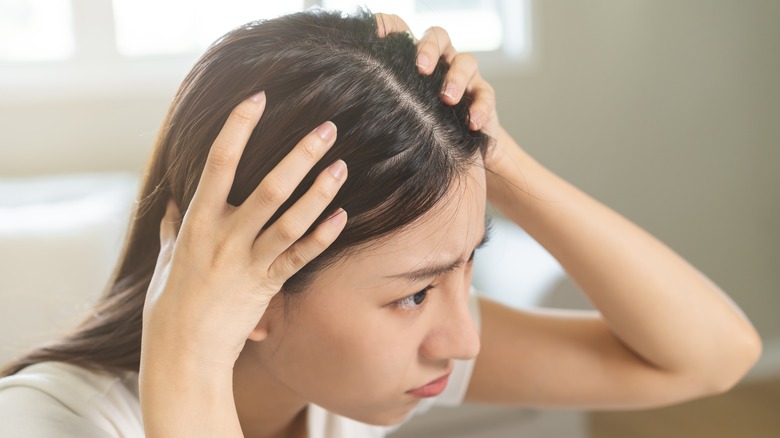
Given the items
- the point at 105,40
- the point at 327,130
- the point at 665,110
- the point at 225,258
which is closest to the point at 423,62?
the point at 327,130

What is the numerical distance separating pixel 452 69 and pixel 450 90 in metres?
0.04

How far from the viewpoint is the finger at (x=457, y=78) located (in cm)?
85

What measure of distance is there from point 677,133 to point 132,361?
2476 millimetres

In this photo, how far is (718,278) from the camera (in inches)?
124

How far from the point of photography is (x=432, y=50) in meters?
0.86

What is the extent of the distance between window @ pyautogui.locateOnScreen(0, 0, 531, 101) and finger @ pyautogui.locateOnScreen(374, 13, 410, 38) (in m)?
1.72

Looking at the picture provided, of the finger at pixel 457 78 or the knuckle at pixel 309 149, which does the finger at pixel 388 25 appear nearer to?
the finger at pixel 457 78

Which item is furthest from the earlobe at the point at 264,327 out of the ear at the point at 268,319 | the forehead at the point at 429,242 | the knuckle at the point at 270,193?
the knuckle at the point at 270,193

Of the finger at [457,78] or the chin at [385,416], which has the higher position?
the finger at [457,78]

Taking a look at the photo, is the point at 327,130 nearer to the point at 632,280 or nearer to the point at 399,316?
the point at 399,316

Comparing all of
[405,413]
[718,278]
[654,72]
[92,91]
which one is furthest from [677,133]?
[405,413]

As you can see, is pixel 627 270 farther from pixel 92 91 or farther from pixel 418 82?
pixel 92 91

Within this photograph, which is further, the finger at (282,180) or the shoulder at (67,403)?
the shoulder at (67,403)

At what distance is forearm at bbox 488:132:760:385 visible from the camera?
1.08 metres
